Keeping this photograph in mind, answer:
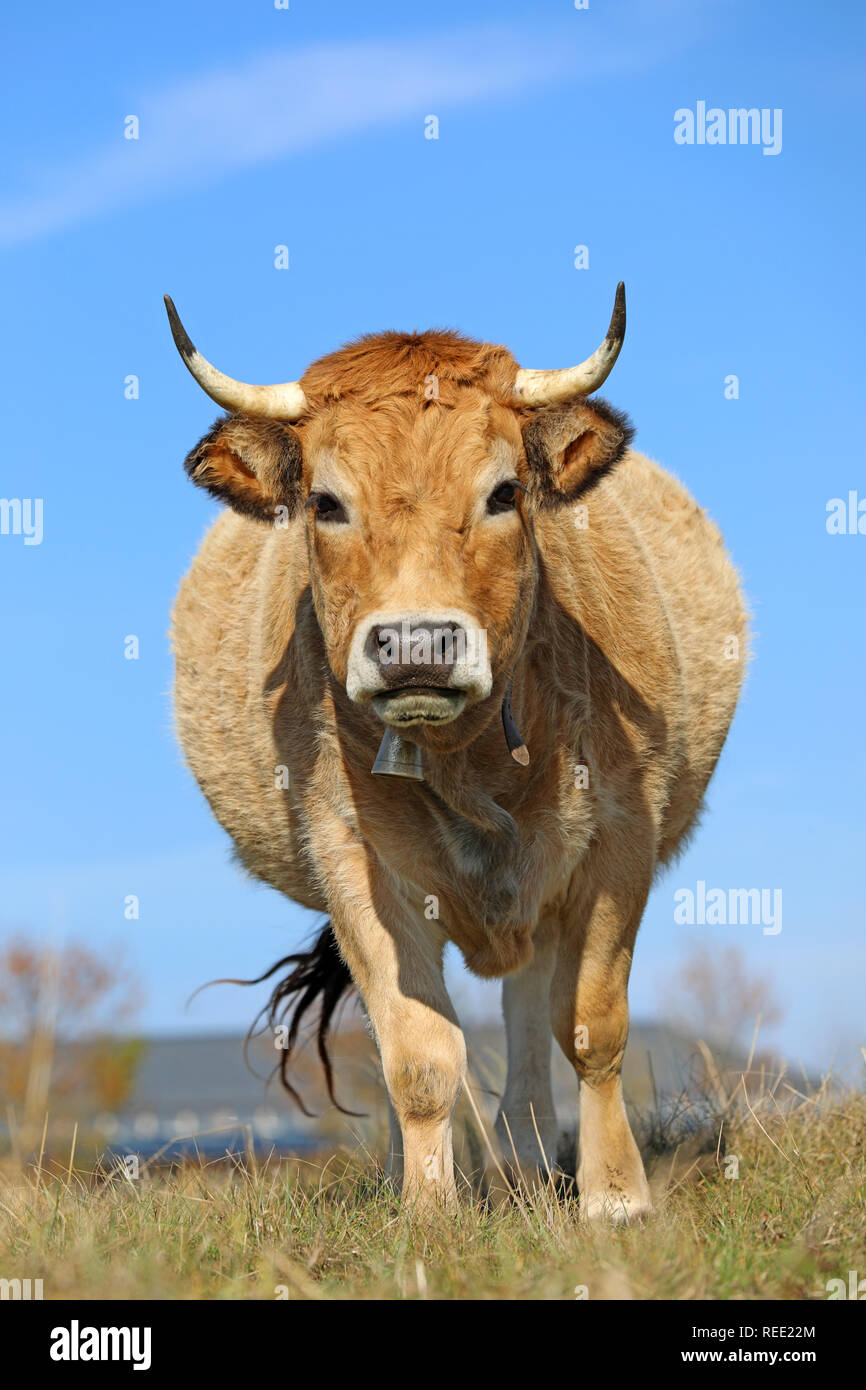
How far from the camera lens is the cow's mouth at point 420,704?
5023 millimetres

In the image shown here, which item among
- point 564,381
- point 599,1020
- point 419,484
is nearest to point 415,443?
point 419,484

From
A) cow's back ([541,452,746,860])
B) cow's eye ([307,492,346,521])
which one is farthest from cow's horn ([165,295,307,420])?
cow's back ([541,452,746,860])

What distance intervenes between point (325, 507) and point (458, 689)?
3.36 feet

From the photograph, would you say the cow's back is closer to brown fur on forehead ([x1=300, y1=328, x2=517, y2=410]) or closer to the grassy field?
brown fur on forehead ([x1=300, y1=328, x2=517, y2=410])

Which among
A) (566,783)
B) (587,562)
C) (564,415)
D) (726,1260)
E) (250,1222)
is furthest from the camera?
(587,562)

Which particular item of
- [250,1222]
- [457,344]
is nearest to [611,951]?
[250,1222]

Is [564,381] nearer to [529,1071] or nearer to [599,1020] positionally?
[599,1020]

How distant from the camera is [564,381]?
5.88 m

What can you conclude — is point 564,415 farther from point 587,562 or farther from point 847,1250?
point 847,1250

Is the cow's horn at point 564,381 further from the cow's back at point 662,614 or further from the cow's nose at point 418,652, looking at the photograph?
the cow's nose at point 418,652
